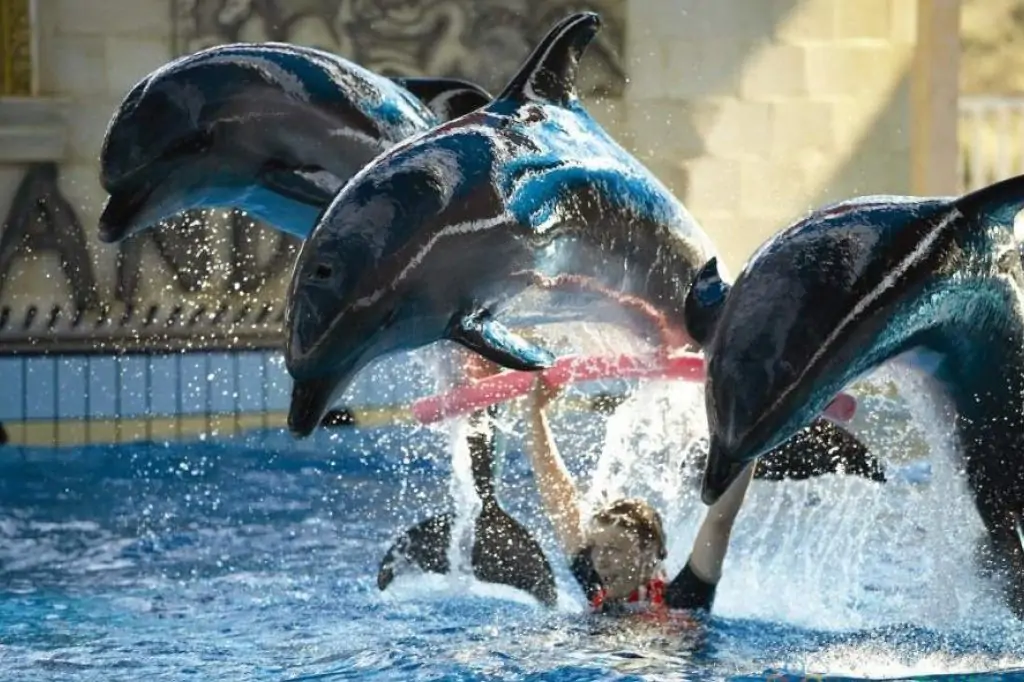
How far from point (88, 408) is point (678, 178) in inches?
168

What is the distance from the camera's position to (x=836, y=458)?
502 cm

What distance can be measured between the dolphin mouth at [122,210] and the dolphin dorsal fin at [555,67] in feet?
3.45

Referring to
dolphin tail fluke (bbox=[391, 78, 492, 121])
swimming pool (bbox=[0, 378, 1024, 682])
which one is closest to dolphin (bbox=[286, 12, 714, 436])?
dolphin tail fluke (bbox=[391, 78, 492, 121])

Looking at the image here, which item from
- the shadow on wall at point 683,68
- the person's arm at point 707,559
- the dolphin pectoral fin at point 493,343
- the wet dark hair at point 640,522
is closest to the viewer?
the dolphin pectoral fin at point 493,343

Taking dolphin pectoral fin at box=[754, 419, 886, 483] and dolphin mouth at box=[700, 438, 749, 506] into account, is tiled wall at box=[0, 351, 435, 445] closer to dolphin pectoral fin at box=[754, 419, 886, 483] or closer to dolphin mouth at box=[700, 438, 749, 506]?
dolphin pectoral fin at box=[754, 419, 886, 483]

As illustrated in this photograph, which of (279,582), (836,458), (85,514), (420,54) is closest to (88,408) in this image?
(85,514)

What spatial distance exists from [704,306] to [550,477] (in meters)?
2.00

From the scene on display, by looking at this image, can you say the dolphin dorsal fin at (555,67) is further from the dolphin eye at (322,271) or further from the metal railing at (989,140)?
the metal railing at (989,140)

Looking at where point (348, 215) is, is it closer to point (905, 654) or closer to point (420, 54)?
point (905, 654)

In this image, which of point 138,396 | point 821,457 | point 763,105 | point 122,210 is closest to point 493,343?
point 821,457

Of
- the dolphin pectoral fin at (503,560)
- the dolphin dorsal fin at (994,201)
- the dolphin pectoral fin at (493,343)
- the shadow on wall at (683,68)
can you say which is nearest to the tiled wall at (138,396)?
the shadow on wall at (683,68)

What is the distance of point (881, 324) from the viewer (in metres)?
3.82

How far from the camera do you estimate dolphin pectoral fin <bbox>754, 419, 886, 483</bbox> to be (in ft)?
16.3

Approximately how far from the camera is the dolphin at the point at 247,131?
5.03 meters
